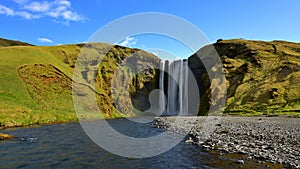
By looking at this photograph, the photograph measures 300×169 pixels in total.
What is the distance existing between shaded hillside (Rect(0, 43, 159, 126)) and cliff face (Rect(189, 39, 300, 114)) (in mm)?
27886

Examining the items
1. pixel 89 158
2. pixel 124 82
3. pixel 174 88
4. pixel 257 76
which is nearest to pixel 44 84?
pixel 124 82

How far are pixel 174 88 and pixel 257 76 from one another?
82.7 ft

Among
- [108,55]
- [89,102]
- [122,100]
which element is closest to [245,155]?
[89,102]

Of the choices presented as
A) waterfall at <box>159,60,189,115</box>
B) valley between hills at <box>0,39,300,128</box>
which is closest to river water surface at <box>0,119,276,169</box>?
valley between hills at <box>0,39,300,128</box>

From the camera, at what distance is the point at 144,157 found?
50.6ft

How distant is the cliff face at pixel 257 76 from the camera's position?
146 ft

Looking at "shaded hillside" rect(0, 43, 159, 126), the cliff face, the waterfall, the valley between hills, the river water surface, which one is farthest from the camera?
the waterfall

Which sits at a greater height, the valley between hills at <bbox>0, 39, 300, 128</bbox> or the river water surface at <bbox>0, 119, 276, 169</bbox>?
the valley between hills at <bbox>0, 39, 300, 128</bbox>

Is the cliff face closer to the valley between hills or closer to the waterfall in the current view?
the valley between hills

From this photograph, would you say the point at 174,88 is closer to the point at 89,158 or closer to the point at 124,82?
the point at 124,82

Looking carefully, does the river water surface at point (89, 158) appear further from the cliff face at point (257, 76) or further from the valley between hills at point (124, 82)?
the cliff face at point (257, 76)

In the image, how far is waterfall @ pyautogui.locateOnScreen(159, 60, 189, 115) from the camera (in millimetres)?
67438

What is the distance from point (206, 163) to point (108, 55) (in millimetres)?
73949

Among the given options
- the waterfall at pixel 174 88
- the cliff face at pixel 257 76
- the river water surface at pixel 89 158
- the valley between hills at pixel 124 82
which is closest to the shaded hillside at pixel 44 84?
the valley between hills at pixel 124 82
